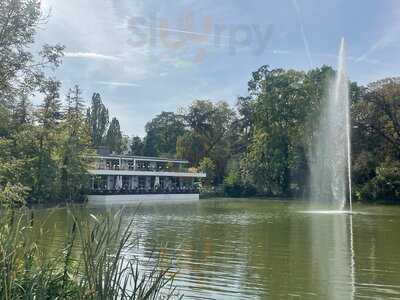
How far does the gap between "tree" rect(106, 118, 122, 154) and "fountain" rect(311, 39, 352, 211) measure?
111 ft

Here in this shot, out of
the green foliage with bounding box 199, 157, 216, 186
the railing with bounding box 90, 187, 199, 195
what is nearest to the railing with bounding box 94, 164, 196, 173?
the green foliage with bounding box 199, 157, 216, 186

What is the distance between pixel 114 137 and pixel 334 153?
3931 cm

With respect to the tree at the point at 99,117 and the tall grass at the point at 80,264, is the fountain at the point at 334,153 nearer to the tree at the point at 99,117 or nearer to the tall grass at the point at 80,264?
the tall grass at the point at 80,264

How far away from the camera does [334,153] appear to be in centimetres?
3756

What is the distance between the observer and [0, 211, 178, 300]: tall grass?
9.80ft

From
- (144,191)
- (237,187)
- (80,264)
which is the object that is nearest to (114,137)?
(237,187)

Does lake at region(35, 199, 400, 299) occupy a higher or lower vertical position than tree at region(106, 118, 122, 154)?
lower

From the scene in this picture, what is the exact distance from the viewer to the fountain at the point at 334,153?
30145 millimetres

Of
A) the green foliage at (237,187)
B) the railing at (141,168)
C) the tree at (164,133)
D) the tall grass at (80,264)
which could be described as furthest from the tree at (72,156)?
the tall grass at (80,264)

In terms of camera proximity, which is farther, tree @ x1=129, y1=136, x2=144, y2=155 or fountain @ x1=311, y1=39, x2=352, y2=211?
tree @ x1=129, y1=136, x2=144, y2=155

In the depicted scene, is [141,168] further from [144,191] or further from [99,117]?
[99,117]

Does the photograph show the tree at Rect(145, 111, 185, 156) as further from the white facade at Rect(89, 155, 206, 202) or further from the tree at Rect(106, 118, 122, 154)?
the white facade at Rect(89, 155, 206, 202)

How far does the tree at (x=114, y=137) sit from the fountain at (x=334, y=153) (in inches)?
1332

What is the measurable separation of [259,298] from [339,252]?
195 inches
